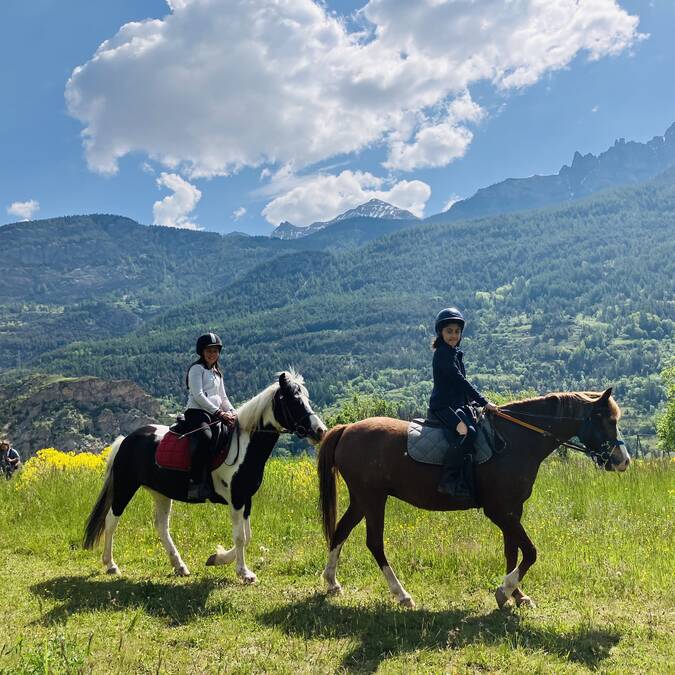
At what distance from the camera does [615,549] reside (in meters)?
8.30

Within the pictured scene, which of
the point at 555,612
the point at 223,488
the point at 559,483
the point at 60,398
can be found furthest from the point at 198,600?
the point at 60,398

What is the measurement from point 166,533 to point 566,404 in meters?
6.55

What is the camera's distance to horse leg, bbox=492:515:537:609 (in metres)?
6.57

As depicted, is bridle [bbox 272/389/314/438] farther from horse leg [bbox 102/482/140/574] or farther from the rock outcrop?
the rock outcrop

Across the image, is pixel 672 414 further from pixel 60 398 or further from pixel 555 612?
pixel 60 398

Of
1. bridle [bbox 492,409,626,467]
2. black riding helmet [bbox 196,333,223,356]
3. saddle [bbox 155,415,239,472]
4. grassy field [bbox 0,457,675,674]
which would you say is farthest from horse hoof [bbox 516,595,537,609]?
black riding helmet [bbox 196,333,223,356]

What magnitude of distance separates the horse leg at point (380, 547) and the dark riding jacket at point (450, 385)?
1565 mm

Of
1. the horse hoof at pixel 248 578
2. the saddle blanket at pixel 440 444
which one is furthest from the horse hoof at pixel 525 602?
the horse hoof at pixel 248 578

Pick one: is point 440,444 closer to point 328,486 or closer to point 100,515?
point 328,486

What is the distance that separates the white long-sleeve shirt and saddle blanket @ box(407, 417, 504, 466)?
10.5 feet

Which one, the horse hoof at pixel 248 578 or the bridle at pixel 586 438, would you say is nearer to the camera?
the bridle at pixel 586 438

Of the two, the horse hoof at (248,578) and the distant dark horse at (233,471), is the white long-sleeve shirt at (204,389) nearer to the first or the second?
the distant dark horse at (233,471)

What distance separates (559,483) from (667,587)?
5.37m

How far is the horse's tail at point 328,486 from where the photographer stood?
7.81 metres
